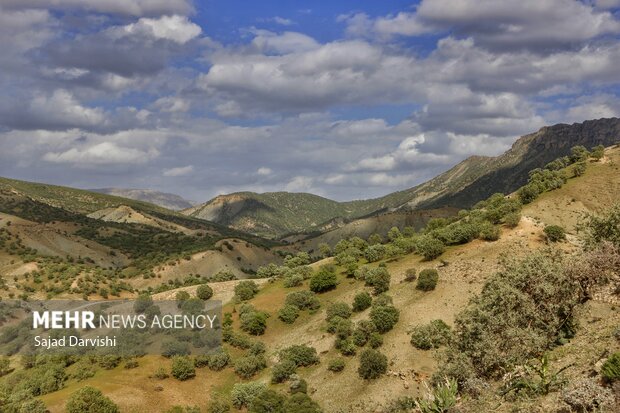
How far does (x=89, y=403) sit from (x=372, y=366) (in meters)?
23.7

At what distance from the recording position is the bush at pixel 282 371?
45875mm

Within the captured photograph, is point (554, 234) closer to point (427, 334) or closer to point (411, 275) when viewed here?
point (411, 275)

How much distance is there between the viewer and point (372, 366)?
42.1 m

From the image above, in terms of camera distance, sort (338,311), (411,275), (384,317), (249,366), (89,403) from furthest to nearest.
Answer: (411,275) < (338,311) < (249,366) < (384,317) < (89,403)

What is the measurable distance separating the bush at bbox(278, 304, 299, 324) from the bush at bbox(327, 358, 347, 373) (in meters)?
13.9

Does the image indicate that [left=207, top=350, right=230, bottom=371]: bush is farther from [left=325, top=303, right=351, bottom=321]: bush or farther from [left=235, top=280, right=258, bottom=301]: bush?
[left=235, top=280, right=258, bottom=301]: bush

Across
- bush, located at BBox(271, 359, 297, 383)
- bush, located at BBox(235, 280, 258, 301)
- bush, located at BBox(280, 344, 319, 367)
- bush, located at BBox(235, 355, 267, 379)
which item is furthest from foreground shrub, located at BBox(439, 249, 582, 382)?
bush, located at BBox(235, 280, 258, 301)

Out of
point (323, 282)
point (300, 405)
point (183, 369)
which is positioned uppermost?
point (323, 282)

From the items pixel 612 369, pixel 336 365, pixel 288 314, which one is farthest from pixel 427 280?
pixel 612 369

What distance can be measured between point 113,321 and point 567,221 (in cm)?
7003

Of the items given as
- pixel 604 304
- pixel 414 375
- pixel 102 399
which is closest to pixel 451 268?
pixel 414 375

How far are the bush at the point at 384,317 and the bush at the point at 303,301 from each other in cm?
1254

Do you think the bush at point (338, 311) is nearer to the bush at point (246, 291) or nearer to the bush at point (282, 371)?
the bush at point (282, 371)

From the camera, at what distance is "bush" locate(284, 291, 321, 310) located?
6112 centimetres
